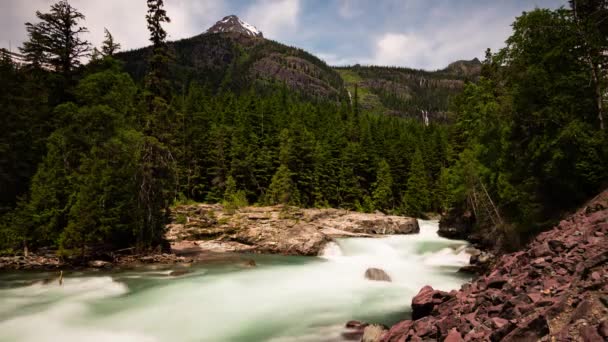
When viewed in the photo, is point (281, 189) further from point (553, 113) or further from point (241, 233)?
point (553, 113)

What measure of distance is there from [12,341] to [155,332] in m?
4.76

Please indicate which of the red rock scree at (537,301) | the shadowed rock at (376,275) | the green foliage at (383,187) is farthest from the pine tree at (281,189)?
the red rock scree at (537,301)

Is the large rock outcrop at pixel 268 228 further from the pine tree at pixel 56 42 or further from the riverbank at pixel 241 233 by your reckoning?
the pine tree at pixel 56 42

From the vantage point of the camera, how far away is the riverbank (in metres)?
23.4

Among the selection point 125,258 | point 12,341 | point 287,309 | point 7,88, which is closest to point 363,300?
point 287,309

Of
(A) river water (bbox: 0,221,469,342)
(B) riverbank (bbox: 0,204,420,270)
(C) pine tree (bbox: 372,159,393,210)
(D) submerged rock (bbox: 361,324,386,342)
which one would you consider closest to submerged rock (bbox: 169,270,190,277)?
(A) river water (bbox: 0,221,469,342)

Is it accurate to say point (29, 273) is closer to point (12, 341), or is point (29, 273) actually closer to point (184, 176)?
point (12, 341)

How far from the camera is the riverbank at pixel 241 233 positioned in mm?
23438

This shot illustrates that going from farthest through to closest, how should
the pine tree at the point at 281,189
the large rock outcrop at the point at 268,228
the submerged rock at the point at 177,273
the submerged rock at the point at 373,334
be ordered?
1. the pine tree at the point at 281,189
2. the large rock outcrop at the point at 268,228
3. the submerged rock at the point at 177,273
4. the submerged rock at the point at 373,334

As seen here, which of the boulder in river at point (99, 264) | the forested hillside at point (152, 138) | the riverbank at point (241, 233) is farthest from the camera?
the riverbank at point (241, 233)

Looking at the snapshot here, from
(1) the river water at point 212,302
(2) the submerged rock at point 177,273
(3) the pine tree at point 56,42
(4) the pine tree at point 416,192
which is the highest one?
(3) the pine tree at point 56,42

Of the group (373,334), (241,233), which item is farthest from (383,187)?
(373,334)

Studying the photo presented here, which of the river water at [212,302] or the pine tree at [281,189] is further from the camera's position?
the pine tree at [281,189]

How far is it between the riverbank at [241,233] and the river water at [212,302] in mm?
2360
